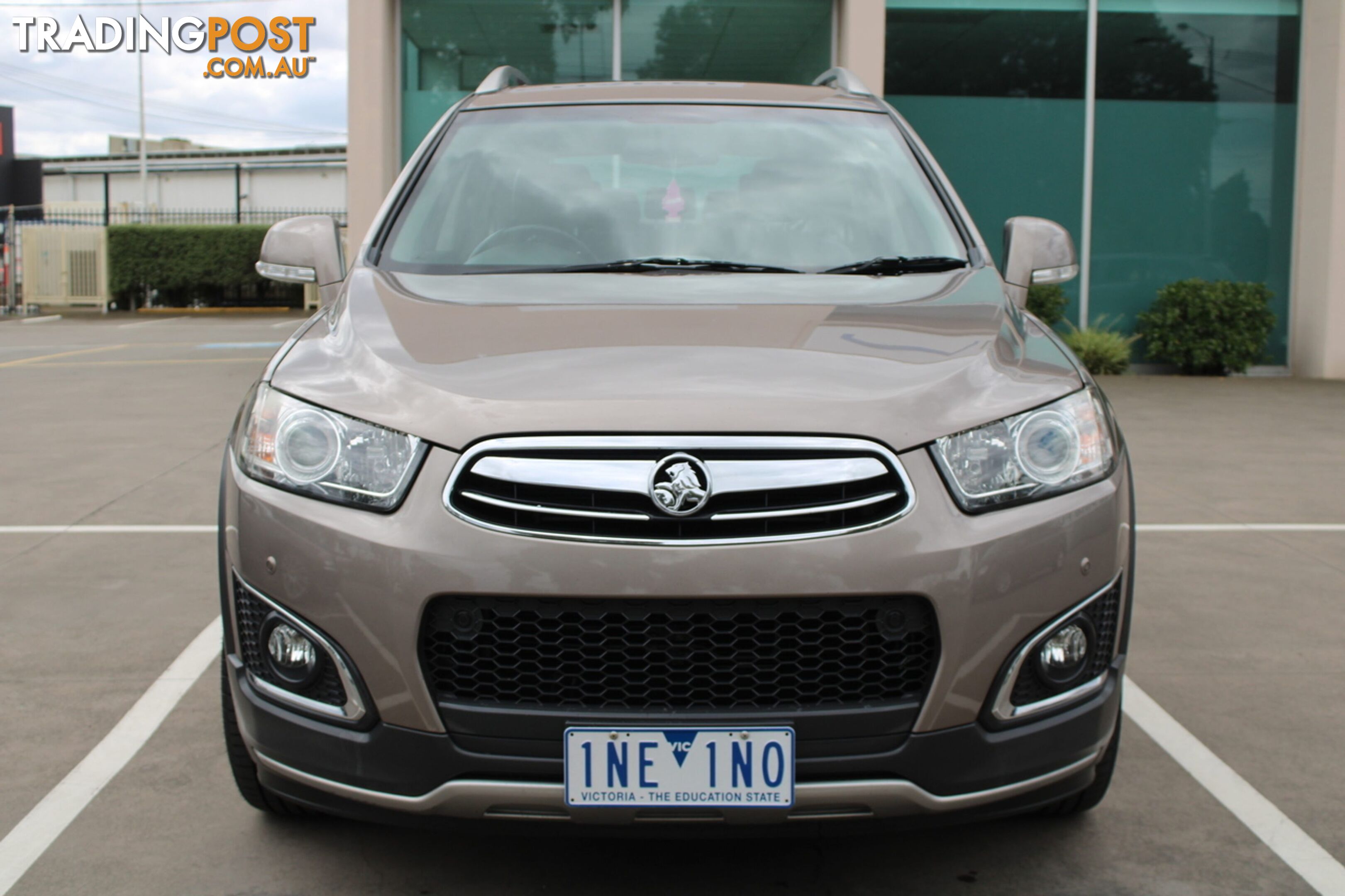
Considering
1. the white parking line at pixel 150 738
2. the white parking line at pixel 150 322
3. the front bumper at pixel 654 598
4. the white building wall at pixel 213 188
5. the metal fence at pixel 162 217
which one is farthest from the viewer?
the white building wall at pixel 213 188

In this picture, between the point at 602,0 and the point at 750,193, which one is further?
the point at 602,0

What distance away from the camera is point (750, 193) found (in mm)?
3443

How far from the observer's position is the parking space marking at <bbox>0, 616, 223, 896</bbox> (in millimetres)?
2758

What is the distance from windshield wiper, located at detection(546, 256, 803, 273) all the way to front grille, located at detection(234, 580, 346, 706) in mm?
1099

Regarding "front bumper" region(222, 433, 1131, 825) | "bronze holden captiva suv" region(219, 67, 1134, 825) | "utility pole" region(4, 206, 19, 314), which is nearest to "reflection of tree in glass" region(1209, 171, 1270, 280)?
"bronze holden captiva suv" region(219, 67, 1134, 825)

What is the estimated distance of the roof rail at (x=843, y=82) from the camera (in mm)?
4012

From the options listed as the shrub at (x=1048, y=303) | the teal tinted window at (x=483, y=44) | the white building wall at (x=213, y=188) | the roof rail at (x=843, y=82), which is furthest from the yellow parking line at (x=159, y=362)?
the white building wall at (x=213, y=188)

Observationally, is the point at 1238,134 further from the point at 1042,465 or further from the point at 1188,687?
the point at 1042,465

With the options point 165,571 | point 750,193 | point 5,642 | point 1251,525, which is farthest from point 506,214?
point 1251,525

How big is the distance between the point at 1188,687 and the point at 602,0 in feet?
33.7

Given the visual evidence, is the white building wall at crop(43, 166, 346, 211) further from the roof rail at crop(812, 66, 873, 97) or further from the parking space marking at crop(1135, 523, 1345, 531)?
the roof rail at crop(812, 66, 873, 97)

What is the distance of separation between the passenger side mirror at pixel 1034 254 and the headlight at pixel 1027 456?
108 cm

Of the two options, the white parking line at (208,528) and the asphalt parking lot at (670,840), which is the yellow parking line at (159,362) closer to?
the asphalt parking lot at (670,840)

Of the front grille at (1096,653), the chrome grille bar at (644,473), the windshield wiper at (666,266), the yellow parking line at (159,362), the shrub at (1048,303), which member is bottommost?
the yellow parking line at (159,362)
